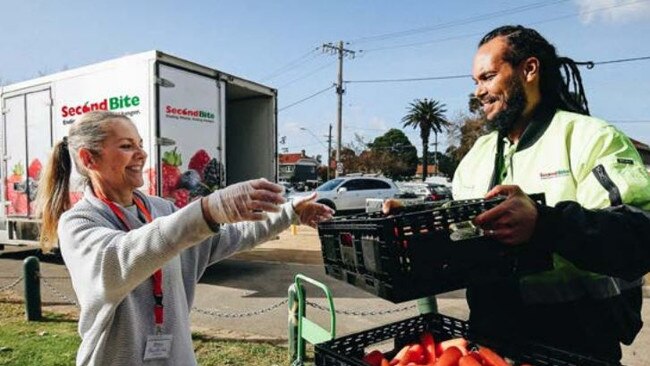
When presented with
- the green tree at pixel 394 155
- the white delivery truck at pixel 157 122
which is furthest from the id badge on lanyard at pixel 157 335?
the green tree at pixel 394 155

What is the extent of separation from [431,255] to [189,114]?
6847mm

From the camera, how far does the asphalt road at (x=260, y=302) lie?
18.8 ft

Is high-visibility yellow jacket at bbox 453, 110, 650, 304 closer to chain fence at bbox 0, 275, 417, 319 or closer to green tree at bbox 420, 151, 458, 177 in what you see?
chain fence at bbox 0, 275, 417, 319

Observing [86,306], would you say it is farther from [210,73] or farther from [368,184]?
[368,184]

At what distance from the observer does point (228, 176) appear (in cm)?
998

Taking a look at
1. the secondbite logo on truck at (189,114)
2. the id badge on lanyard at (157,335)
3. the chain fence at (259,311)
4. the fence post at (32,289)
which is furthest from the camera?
the secondbite logo on truck at (189,114)

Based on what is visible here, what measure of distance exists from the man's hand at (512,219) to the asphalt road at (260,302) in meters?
4.05

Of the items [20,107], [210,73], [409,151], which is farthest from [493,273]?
[409,151]

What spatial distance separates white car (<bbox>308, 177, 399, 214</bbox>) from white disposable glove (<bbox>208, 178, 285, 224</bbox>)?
17.3 metres

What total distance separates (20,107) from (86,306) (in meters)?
8.95

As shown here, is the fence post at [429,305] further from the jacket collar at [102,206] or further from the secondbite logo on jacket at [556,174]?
the jacket collar at [102,206]

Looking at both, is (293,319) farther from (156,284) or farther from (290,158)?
(290,158)

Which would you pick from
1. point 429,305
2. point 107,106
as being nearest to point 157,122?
point 107,106

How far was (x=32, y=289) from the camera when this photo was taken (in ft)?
20.0
